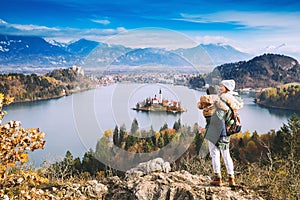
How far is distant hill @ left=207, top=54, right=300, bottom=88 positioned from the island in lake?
62.5 metres

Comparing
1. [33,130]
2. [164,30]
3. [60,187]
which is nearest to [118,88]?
[164,30]

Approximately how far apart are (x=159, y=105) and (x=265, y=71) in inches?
3215

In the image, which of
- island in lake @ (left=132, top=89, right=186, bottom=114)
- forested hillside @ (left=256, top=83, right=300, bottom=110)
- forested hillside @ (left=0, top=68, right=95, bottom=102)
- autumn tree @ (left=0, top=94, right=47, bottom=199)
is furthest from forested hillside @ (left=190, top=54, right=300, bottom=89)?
autumn tree @ (left=0, top=94, right=47, bottom=199)

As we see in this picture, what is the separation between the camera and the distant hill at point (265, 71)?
73875 mm

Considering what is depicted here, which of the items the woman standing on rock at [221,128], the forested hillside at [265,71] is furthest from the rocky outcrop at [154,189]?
the forested hillside at [265,71]

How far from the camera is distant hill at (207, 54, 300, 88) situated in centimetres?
7388

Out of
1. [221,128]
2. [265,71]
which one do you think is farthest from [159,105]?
[265,71]

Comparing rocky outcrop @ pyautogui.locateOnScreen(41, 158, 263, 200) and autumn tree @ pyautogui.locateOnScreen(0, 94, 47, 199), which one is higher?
autumn tree @ pyautogui.locateOnScreen(0, 94, 47, 199)

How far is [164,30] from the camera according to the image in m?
4.98

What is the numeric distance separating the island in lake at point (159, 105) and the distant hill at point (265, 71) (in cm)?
6252

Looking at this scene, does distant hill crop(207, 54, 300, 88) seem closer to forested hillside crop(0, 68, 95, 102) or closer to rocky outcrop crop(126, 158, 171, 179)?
forested hillside crop(0, 68, 95, 102)

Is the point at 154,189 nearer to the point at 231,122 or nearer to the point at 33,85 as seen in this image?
the point at 231,122

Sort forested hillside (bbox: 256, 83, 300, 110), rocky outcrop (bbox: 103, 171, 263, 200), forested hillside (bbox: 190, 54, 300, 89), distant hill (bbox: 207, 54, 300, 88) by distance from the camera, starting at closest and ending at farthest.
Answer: rocky outcrop (bbox: 103, 171, 263, 200) → forested hillside (bbox: 256, 83, 300, 110) → forested hillside (bbox: 190, 54, 300, 89) → distant hill (bbox: 207, 54, 300, 88)

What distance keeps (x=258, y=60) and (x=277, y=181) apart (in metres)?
84.2
